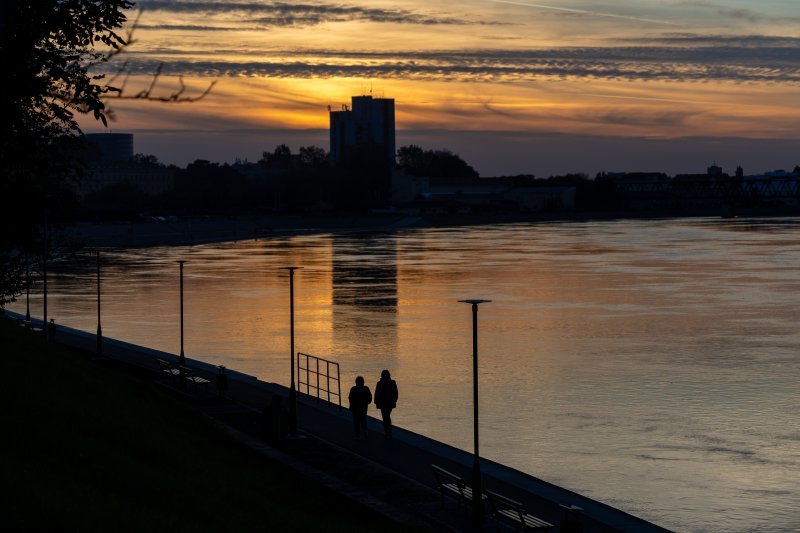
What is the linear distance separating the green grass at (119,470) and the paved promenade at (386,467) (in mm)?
815

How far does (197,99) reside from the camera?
33.5 ft

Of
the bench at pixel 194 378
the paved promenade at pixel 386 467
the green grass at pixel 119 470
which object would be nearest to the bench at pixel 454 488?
the paved promenade at pixel 386 467

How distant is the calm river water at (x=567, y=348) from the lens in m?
27.8

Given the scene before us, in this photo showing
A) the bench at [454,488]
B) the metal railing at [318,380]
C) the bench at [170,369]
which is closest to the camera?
the bench at [454,488]

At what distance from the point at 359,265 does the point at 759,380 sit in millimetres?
67786

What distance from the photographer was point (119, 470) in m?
17.6

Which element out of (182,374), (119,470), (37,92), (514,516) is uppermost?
(37,92)

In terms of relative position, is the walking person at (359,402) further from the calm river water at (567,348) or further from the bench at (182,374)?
the bench at (182,374)

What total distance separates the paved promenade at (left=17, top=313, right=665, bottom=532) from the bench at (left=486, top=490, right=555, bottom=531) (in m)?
0.32

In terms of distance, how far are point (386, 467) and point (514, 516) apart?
4925 millimetres

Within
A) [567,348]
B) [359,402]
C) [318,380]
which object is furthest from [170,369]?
[567,348]

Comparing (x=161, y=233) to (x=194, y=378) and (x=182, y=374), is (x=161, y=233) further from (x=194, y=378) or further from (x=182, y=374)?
(x=182, y=374)

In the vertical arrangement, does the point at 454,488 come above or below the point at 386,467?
above

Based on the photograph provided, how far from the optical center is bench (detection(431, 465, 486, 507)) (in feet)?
67.8
